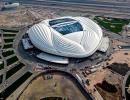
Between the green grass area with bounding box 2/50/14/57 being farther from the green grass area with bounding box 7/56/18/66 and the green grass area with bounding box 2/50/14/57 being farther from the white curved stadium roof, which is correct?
the white curved stadium roof

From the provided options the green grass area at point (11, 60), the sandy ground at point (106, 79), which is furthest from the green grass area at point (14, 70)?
the sandy ground at point (106, 79)

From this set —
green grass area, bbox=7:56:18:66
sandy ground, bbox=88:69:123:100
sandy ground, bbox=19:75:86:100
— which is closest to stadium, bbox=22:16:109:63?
green grass area, bbox=7:56:18:66

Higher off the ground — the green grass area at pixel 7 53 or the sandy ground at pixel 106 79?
the green grass area at pixel 7 53

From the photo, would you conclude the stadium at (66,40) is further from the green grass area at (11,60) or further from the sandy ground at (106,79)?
the sandy ground at (106,79)

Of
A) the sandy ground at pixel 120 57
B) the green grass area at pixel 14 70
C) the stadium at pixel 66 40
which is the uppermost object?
the stadium at pixel 66 40

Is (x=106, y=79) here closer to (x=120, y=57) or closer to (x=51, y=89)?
(x=120, y=57)

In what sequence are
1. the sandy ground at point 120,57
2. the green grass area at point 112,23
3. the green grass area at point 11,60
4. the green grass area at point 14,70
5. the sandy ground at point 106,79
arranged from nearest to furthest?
1. the sandy ground at point 106,79
2. the green grass area at point 14,70
3. the green grass area at point 11,60
4. the sandy ground at point 120,57
5. the green grass area at point 112,23
